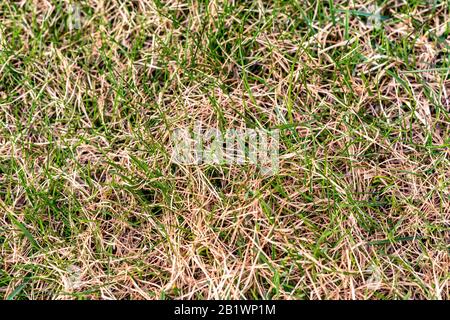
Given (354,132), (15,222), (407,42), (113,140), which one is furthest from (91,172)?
(407,42)

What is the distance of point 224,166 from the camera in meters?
2.11

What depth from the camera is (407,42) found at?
223 cm

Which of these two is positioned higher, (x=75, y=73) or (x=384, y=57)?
(x=384, y=57)

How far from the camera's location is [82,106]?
88.2 inches

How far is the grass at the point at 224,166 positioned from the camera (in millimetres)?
1970

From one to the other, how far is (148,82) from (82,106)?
0.88ft

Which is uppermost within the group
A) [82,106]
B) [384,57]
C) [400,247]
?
[384,57]

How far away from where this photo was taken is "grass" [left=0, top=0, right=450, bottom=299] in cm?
197

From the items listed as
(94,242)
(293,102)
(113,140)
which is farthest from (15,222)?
(293,102)
